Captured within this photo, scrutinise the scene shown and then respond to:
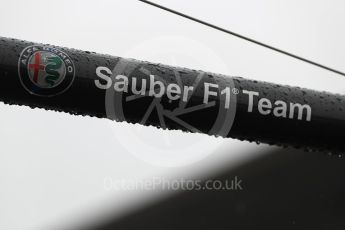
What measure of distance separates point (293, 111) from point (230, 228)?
8.59 meters

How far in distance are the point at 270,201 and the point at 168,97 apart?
25.7 ft

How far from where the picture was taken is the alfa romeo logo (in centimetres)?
220

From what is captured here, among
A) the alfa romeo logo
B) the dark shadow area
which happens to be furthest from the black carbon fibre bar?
the dark shadow area

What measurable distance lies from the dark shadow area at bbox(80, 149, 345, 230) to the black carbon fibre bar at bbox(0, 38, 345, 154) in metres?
6.31

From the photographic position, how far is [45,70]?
2236 millimetres

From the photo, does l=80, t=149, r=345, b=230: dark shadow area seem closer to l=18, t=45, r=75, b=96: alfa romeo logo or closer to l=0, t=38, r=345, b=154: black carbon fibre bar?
l=0, t=38, r=345, b=154: black carbon fibre bar

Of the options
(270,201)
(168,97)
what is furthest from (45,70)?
(270,201)

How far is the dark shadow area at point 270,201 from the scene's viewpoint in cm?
895

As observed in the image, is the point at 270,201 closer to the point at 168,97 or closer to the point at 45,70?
the point at 168,97

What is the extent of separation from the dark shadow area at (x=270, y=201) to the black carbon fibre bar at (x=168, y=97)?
20.7ft

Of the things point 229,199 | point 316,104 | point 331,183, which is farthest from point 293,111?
point 229,199

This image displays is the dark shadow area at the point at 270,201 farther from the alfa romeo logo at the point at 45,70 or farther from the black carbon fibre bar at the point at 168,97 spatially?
the alfa romeo logo at the point at 45,70

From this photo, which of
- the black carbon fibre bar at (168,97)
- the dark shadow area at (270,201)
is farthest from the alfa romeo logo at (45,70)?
the dark shadow area at (270,201)

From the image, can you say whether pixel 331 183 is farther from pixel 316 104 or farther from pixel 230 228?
pixel 316 104
